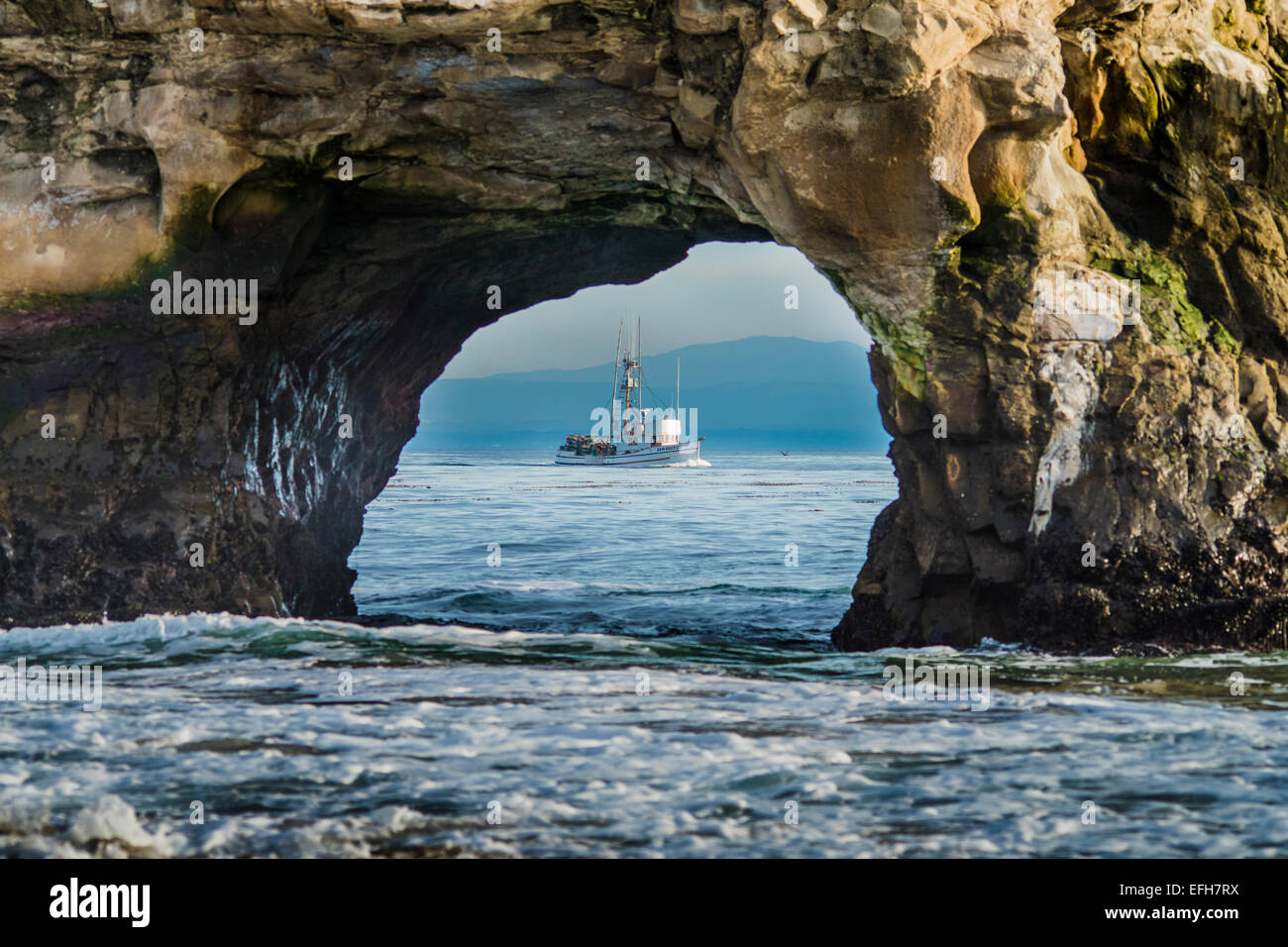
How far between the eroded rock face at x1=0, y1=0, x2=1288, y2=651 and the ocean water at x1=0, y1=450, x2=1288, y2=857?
1.01m

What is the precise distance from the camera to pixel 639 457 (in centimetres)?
8931

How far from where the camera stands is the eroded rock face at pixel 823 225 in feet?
35.2

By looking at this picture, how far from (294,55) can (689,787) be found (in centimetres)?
814

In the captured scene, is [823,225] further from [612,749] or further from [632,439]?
[632,439]

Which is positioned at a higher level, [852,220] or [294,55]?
[294,55]

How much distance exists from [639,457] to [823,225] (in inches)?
3077

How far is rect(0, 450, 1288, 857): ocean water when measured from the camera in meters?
5.88

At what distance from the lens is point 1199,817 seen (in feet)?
20.1

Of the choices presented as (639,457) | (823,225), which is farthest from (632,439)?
(823,225)

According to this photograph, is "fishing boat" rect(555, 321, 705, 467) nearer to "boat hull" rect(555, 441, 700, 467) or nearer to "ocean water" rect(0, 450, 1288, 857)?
"boat hull" rect(555, 441, 700, 467)

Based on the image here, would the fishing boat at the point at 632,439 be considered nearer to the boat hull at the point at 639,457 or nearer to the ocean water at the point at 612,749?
the boat hull at the point at 639,457

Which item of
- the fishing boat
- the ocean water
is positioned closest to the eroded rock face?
the ocean water
